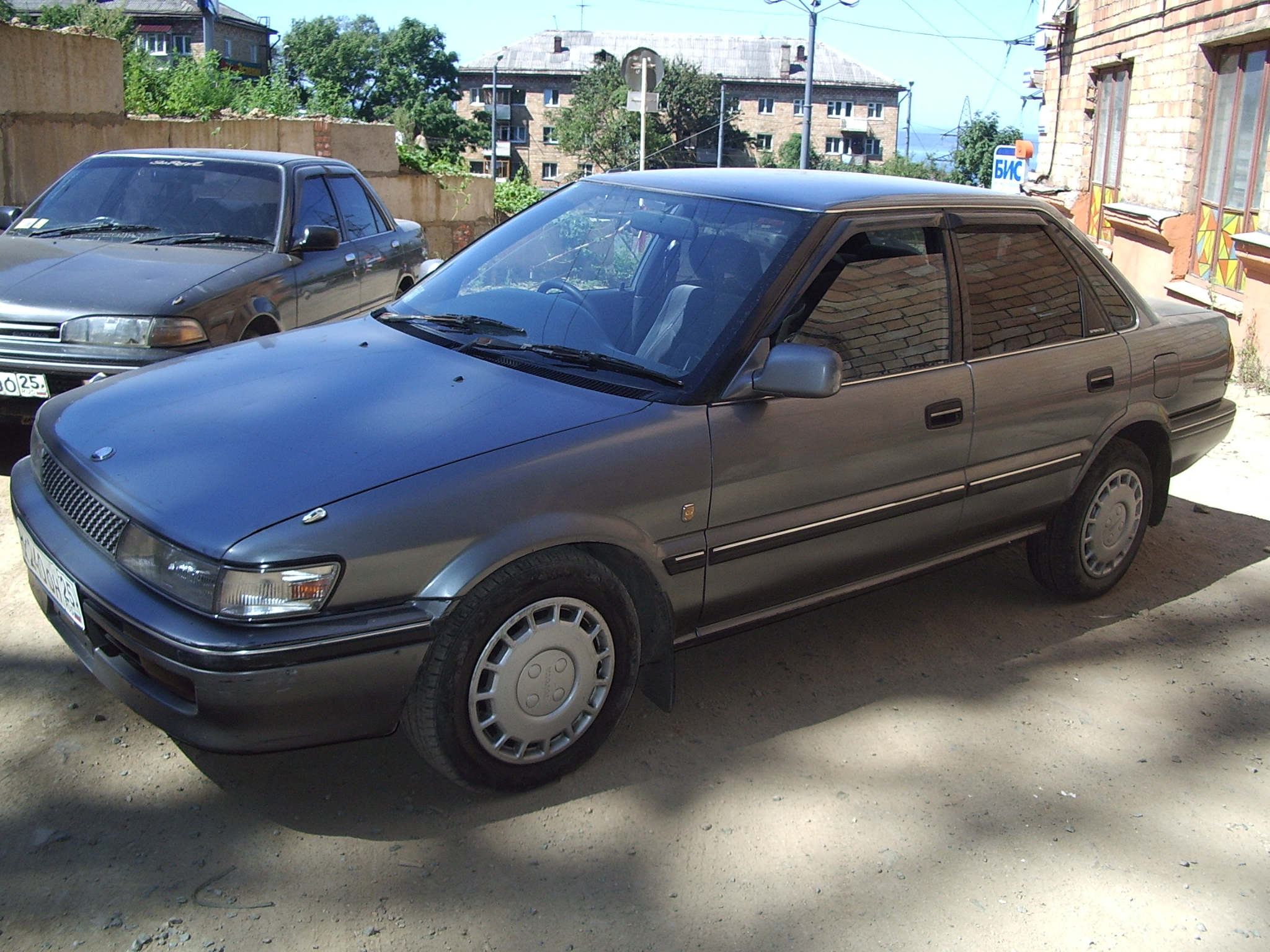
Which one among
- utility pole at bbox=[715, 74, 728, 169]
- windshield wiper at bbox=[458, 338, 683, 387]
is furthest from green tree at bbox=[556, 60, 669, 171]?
windshield wiper at bbox=[458, 338, 683, 387]

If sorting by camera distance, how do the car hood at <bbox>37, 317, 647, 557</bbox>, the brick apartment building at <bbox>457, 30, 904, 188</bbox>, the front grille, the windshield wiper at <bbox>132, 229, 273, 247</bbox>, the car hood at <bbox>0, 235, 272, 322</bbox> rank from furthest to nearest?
the brick apartment building at <bbox>457, 30, 904, 188</bbox>
the windshield wiper at <bbox>132, 229, 273, 247</bbox>
the car hood at <bbox>0, 235, 272, 322</bbox>
the front grille
the car hood at <bbox>37, 317, 647, 557</bbox>

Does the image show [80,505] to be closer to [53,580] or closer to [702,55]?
[53,580]

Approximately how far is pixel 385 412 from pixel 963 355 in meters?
2.06

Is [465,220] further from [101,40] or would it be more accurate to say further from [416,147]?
[101,40]

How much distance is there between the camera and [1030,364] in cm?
421

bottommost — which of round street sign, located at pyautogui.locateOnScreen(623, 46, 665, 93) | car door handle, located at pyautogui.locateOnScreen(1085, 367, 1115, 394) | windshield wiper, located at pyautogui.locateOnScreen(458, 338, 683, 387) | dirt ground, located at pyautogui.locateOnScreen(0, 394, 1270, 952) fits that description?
dirt ground, located at pyautogui.locateOnScreen(0, 394, 1270, 952)

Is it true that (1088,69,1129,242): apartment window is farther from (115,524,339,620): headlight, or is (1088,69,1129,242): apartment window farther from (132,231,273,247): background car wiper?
(115,524,339,620): headlight

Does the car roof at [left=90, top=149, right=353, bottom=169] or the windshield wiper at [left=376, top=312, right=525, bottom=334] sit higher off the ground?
the car roof at [left=90, top=149, right=353, bottom=169]

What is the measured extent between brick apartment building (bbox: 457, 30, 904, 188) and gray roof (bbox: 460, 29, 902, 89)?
8 cm

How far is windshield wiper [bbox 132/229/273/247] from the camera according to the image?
6.30 meters

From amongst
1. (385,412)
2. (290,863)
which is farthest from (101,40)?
(290,863)

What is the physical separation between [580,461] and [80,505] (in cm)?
137

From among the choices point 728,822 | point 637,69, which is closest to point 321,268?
point 728,822

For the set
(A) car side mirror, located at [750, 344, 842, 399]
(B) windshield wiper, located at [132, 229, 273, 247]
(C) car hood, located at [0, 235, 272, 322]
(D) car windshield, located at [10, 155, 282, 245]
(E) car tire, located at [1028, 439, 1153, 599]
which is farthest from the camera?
(D) car windshield, located at [10, 155, 282, 245]
